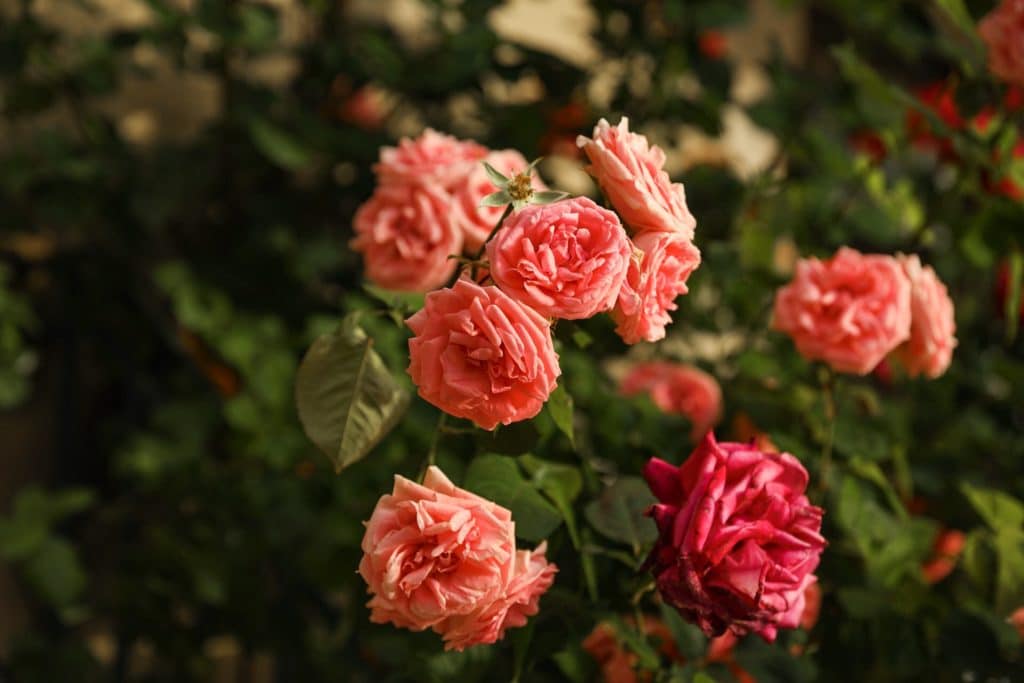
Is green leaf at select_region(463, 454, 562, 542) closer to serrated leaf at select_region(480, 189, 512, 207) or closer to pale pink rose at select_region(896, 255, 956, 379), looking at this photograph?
serrated leaf at select_region(480, 189, 512, 207)

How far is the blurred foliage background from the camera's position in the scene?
942mm

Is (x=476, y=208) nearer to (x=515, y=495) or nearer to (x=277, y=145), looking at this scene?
(x=515, y=495)

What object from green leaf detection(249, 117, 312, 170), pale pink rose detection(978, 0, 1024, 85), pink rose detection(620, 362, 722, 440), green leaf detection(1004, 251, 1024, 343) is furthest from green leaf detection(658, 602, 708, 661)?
green leaf detection(249, 117, 312, 170)

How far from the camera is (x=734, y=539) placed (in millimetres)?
627

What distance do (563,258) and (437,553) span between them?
18 centimetres

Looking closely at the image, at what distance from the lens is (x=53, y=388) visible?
1748mm

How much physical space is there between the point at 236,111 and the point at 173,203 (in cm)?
16

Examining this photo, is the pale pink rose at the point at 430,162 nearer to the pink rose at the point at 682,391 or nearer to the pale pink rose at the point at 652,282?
the pale pink rose at the point at 652,282

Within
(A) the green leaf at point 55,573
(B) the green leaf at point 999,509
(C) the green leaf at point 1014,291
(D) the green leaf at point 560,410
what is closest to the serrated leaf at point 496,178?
(D) the green leaf at point 560,410

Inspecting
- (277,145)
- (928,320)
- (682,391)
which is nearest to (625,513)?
(928,320)

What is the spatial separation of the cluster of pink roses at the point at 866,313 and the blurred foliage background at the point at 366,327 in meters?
0.09

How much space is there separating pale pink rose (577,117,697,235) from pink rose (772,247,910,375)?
0.87ft

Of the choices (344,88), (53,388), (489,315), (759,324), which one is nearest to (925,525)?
(759,324)

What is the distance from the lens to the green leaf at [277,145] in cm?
147
